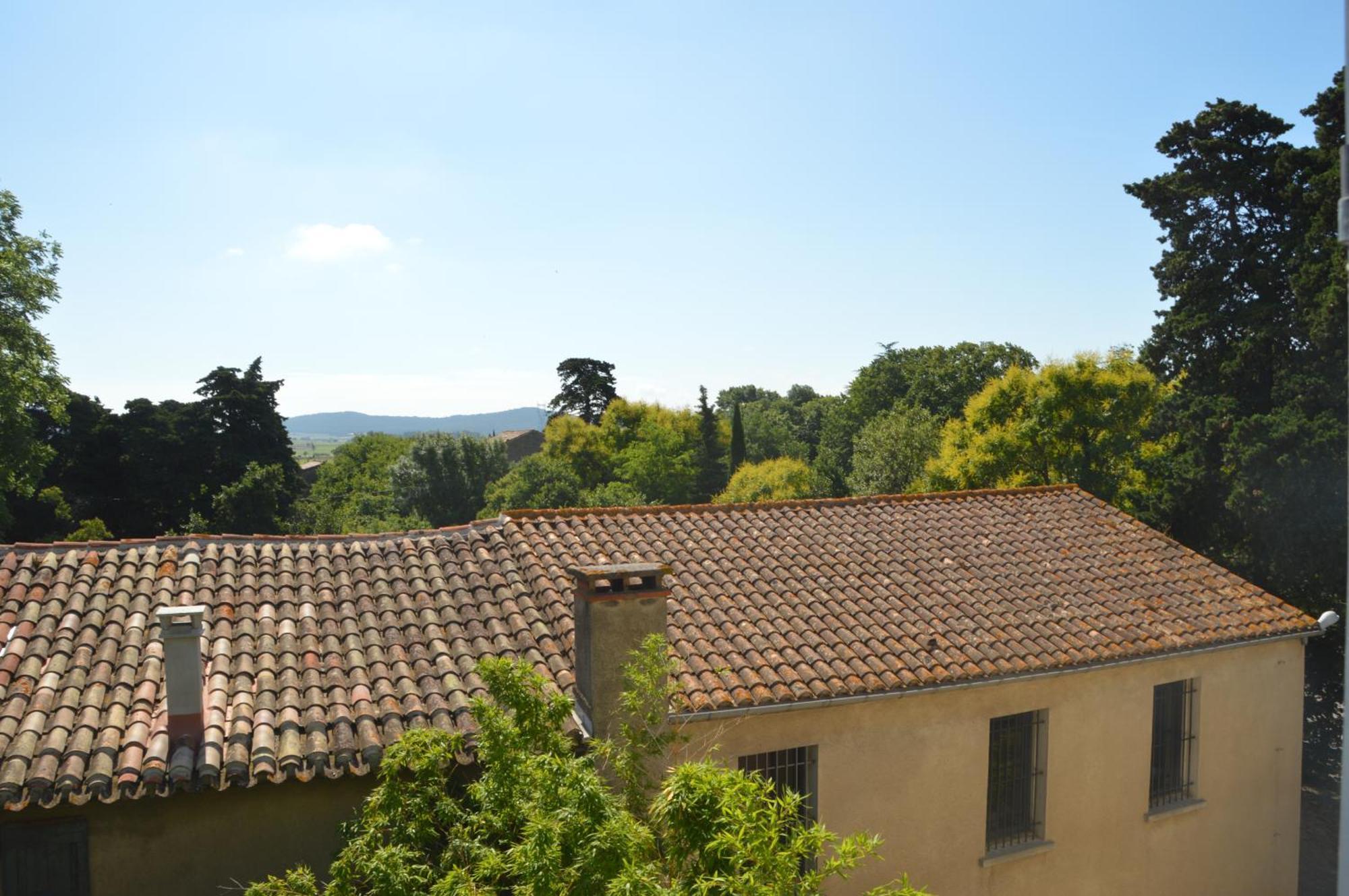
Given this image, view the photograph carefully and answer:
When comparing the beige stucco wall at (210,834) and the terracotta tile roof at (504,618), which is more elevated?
the terracotta tile roof at (504,618)

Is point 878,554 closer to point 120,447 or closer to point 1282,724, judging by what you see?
point 1282,724

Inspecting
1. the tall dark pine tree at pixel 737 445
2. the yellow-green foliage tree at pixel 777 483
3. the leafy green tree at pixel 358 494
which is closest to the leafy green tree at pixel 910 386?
the yellow-green foliage tree at pixel 777 483

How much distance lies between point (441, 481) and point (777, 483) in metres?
20.8

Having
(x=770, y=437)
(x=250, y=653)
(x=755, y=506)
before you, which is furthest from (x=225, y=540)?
(x=770, y=437)

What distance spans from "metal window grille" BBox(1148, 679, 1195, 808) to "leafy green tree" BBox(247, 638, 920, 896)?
729 centimetres

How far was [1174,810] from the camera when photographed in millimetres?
11383

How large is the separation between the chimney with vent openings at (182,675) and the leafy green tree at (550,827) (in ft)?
4.92

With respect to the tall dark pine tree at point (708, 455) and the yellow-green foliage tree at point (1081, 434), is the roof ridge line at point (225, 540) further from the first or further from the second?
the tall dark pine tree at point (708, 455)

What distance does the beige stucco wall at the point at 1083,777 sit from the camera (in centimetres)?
945

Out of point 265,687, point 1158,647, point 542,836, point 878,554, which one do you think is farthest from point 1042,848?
point 265,687

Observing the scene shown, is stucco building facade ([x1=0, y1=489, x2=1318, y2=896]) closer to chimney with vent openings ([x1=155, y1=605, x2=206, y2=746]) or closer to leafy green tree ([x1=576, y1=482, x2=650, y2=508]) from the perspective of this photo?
chimney with vent openings ([x1=155, y1=605, x2=206, y2=746])

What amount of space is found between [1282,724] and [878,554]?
6183 mm

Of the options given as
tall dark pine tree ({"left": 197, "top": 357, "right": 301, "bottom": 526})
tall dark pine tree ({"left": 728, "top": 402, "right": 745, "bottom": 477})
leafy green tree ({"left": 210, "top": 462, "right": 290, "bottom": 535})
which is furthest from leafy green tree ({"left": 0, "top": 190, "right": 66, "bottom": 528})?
tall dark pine tree ({"left": 728, "top": 402, "right": 745, "bottom": 477})

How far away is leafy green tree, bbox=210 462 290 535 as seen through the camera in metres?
40.5
